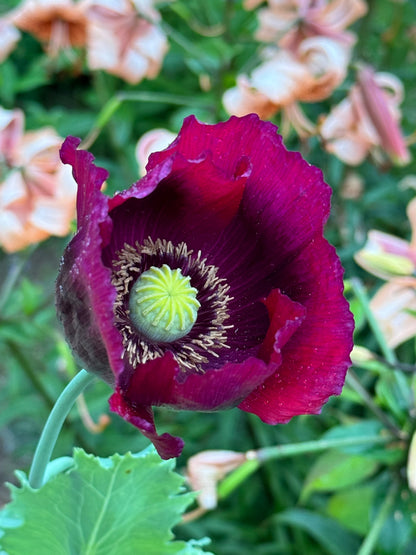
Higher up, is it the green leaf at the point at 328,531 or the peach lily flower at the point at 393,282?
the peach lily flower at the point at 393,282

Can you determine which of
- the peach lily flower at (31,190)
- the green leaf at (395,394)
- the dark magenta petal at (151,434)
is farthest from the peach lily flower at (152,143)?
the dark magenta petal at (151,434)

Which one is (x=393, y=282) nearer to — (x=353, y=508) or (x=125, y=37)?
(x=353, y=508)

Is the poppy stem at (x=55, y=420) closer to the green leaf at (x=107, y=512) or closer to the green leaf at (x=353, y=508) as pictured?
the green leaf at (x=107, y=512)

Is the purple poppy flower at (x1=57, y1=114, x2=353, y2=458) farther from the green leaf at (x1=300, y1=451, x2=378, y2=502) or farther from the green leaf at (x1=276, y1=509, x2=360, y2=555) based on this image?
the green leaf at (x1=276, y1=509, x2=360, y2=555)

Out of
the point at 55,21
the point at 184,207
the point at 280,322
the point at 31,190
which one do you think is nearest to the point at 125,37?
the point at 55,21

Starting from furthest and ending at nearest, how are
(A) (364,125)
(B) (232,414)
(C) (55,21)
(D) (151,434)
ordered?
(B) (232,414), (C) (55,21), (A) (364,125), (D) (151,434)

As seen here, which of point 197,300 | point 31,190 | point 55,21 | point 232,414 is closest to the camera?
point 197,300

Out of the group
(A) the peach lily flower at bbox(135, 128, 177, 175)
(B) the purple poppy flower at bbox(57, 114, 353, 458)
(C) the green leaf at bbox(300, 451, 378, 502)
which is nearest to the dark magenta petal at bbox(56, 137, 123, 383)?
(B) the purple poppy flower at bbox(57, 114, 353, 458)

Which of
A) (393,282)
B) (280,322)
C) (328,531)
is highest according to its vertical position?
(280,322)
